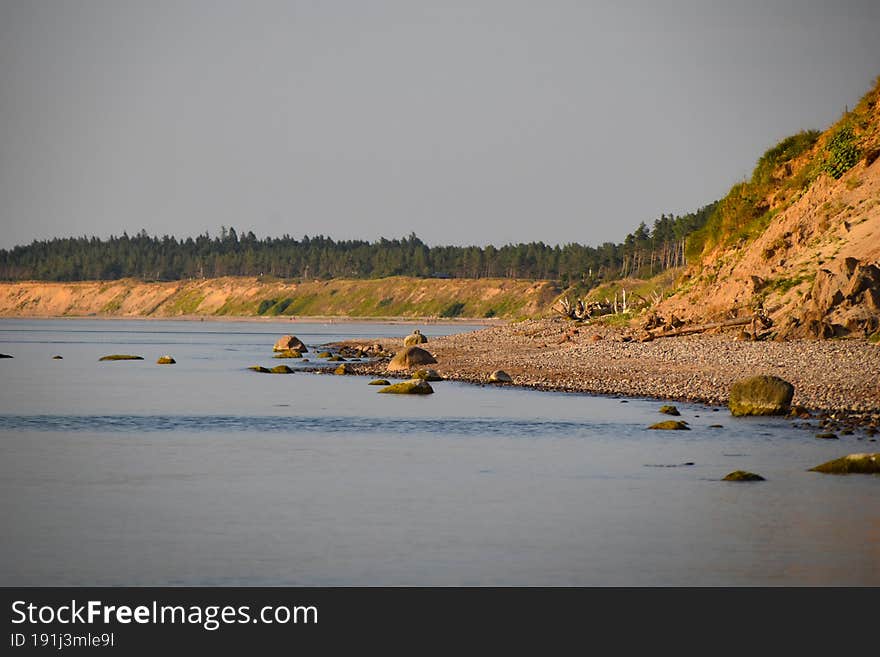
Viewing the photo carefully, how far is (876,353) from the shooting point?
43906 mm

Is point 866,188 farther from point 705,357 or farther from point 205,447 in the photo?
point 205,447

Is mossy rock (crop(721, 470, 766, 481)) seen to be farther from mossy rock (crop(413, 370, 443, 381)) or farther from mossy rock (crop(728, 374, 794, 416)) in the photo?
mossy rock (crop(413, 370, 443, 381))

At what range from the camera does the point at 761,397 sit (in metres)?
36.8

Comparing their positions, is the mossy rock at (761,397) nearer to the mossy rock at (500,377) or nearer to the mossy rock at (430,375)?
the mossy rock at (500,377)

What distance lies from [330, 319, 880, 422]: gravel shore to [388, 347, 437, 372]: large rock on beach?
0.81 m

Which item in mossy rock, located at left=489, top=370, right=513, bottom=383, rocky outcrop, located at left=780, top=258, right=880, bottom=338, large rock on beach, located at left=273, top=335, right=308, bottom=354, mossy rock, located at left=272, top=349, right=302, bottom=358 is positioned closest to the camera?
rocky outcrop, located at left=780, top=258, right=880, bottom=338

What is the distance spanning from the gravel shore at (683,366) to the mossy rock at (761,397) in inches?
56.1

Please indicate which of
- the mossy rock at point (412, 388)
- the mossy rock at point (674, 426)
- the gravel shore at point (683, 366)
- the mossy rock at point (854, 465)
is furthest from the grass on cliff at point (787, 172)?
the mossy rock at point (854, 465)

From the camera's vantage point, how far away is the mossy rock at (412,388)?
49.9 m

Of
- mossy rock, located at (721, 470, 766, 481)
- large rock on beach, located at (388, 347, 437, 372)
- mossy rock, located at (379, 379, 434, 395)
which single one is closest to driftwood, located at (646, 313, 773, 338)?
large rock on beach, located at (388, 347, 437, 372)

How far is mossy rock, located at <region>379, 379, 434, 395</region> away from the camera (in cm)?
4991

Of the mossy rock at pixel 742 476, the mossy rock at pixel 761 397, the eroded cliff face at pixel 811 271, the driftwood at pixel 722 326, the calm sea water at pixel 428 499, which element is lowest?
the calm sea water at pixel 428 499

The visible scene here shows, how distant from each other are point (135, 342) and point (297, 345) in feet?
139

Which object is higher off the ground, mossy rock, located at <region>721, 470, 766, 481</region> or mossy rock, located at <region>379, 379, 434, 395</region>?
mossy rock, located at <region>379, 379, 434, 395</region>
